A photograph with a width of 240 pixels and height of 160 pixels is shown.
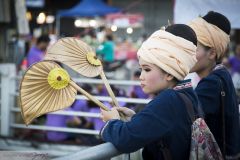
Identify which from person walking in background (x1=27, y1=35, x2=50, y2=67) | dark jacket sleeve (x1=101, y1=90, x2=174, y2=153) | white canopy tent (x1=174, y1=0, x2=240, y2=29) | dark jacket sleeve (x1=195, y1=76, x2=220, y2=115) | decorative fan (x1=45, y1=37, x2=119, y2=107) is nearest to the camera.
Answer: dark jacket sleeve (x1=101, y1=90, x2=174, y2=153)

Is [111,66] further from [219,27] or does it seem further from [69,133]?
[219,27]

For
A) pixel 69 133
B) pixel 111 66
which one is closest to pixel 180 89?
pixel 69 133

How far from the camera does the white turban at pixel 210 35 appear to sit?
3.11 m

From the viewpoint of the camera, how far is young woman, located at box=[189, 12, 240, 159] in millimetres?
2980

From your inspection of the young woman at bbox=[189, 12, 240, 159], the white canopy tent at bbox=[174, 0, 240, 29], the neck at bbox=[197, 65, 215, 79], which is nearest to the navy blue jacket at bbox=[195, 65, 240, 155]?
the young woman at bbox=[189, 12, 240, 159]

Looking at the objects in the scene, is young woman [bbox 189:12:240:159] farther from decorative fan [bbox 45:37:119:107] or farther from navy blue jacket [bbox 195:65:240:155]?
decorative fan [bbox 45:37:119:107]

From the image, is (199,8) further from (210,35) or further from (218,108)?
(218,108)

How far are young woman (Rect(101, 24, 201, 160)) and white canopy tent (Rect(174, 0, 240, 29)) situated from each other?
2.89m

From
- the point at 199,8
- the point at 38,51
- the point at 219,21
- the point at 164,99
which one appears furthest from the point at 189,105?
the point at 38,51

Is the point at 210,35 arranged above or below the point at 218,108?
above

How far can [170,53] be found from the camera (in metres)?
2.38

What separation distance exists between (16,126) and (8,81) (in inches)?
26.1

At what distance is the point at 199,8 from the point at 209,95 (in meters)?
2.57

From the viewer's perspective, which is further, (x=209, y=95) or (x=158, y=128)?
(x=209, y=95)
